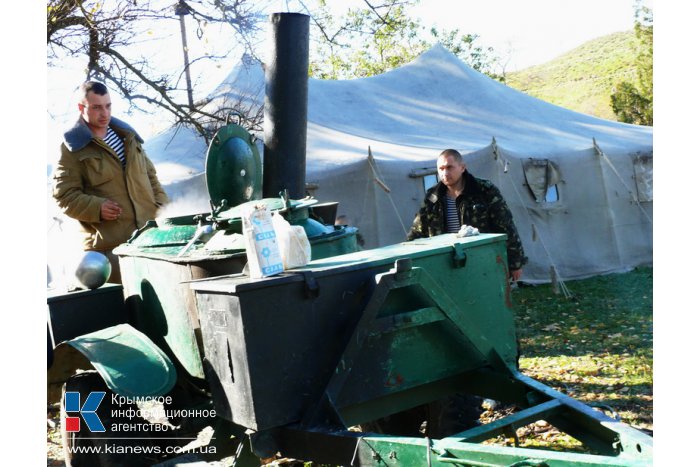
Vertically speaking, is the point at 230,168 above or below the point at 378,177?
below

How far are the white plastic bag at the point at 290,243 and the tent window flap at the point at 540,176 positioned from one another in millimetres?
9185

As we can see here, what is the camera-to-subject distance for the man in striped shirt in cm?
447

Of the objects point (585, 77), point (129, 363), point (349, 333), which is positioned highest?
point (585, 77)

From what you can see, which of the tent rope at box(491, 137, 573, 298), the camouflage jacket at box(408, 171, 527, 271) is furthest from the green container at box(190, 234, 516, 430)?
the tent rope at box(491, 137, 573, 298)

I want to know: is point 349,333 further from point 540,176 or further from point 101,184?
point 540,176

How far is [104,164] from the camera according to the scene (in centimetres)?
459

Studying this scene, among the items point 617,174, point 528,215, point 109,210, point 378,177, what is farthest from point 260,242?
point 617,174

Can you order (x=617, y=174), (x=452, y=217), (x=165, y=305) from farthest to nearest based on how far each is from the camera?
A: (x=617, y=174), (x=452, y=217), (x=165, y=305)

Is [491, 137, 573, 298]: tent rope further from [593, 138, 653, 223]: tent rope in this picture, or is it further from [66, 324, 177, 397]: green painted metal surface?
[66, 324, 177, 397]: green painted metal surface

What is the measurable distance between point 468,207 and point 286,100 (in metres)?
1.39

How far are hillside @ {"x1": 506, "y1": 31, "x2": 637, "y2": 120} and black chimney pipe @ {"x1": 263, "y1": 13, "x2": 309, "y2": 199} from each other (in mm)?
22413

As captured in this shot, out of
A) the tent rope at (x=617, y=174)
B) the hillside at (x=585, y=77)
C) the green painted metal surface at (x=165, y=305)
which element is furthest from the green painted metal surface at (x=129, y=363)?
the hillside at (x=585, y=77)

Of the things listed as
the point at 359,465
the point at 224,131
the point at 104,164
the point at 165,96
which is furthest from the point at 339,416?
the point at 165,96

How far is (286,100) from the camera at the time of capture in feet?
16.4
